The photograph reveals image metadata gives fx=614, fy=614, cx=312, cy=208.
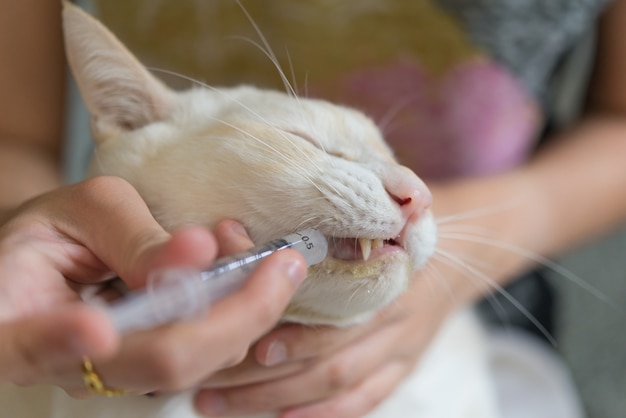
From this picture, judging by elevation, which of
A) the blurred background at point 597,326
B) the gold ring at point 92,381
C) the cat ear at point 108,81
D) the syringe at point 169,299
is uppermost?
the blurred background at point 597,326

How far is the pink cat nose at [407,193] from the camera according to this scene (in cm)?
53

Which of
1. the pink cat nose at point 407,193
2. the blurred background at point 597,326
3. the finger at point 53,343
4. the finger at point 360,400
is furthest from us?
the blurred background at point 597,326

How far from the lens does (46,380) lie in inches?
15.5

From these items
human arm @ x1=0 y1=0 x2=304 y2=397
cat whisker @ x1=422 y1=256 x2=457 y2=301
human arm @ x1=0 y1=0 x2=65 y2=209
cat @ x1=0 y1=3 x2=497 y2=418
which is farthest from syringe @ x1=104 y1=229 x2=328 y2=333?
human arm @ x1=0 y1=0 x2=65 y2=209

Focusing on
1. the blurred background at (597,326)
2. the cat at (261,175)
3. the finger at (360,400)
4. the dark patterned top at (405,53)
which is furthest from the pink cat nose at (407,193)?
the blurred background at (597,326)

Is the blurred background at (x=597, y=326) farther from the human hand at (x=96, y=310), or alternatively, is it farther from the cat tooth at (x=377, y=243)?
the human hand at (x=96, y=310)

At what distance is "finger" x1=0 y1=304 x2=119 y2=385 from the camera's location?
301 millimetres

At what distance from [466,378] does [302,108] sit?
0.53m

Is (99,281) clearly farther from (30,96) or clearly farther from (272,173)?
(30,96)

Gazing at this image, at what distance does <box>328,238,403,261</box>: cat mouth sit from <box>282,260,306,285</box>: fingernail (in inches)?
6.3

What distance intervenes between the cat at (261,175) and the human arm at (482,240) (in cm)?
6

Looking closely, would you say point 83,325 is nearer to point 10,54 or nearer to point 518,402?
point 10,54

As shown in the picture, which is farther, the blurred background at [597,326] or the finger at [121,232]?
the blurred background at [597,326]

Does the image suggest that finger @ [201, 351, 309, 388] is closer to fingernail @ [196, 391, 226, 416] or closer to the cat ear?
fingernail @ [196, 391, 226, 416]
